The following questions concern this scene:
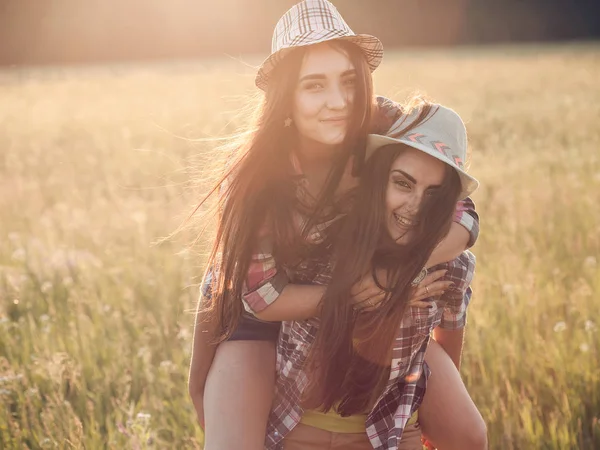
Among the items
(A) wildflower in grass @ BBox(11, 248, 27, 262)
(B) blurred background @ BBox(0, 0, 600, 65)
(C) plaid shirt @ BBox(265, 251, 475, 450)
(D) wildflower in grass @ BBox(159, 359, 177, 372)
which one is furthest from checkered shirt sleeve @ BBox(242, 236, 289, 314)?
(B) blurred background @ BBox(0, 0, 600, 65)

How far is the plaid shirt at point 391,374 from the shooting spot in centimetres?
291

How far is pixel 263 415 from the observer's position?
9.82 ft

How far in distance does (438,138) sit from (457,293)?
661 mm

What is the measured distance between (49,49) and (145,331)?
216 ft

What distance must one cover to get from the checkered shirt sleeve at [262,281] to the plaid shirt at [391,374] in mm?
143

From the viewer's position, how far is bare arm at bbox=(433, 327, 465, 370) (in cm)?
333

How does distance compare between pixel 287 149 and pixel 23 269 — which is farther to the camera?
pixel 23 269

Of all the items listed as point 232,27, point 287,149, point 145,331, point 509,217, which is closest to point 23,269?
point 145,331

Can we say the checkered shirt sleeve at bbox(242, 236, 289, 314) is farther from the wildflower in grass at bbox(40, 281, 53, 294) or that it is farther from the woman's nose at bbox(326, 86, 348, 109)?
the wildflower in grass at bbox(40, 281, 53, 294)

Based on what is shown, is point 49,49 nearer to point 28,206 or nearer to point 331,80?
point 28,206

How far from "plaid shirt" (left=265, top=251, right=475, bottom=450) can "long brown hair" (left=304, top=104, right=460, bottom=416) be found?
0.15 feet

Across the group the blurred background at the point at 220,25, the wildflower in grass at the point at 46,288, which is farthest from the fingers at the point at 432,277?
the blurred background at the point at 220,25

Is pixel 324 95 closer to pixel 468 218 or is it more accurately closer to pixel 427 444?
pixel 468 218

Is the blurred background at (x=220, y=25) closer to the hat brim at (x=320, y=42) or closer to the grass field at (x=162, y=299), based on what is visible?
the grass field at (x=162, y=299)
